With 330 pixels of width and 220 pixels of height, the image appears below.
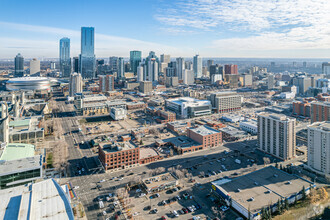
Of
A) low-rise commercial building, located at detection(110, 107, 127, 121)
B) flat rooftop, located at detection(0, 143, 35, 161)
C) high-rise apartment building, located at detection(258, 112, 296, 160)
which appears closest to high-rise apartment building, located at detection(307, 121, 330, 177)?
high-rise apartment building, located at detection(258, 112, 296, 160)

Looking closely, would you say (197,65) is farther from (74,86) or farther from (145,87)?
(74,86)

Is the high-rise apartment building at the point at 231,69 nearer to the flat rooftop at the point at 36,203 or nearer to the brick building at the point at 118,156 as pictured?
the brick building at the point at 118,156

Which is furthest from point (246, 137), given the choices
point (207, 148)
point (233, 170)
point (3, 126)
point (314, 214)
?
point (3, 126)

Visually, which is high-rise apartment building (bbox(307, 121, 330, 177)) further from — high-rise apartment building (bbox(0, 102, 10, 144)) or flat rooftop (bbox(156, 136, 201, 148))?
high-rise apartment building (bbox(0, 102, 10, 144))

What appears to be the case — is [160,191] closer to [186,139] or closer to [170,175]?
[170,175]

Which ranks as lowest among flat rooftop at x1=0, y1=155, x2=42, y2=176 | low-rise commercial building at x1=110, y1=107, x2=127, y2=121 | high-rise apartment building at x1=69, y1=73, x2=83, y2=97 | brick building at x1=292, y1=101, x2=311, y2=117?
flat rooftop at x1=0, y1=155, x2=42, y2=176
